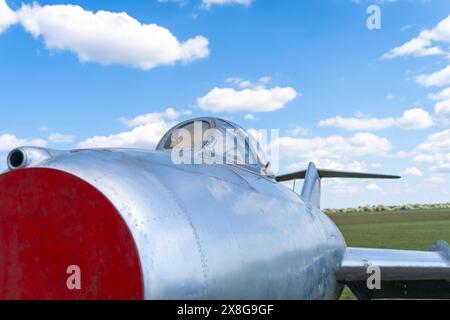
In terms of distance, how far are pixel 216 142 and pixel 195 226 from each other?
261 cm

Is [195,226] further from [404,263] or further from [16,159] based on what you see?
[404,263]

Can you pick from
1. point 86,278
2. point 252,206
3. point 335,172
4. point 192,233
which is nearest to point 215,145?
point 252,206

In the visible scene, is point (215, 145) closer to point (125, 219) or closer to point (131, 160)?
point (131, 160)

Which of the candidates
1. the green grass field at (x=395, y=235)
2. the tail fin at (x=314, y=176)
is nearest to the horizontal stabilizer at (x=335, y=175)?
the tail fin at (x=314, y=176)

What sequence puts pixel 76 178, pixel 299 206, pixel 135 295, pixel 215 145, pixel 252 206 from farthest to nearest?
pixel 299 206
pixel 215 145
pixel 252 206
pixel 76 178
pixel 135 295

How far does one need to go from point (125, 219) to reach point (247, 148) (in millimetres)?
3896

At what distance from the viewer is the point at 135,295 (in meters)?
2.41

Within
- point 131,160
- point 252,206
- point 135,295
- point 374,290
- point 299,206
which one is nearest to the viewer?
point 135,295

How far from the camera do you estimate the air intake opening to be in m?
3.27

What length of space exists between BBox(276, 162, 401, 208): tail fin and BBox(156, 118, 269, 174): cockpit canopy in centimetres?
425

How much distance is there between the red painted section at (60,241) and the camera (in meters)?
2.46

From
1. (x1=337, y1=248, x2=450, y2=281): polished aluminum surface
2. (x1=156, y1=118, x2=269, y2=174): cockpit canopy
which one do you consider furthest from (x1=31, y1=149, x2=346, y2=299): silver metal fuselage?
(x1=337, y1=248, x2=450, y2=281): polished aluminum surface

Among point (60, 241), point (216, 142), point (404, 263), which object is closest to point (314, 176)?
point (404, 263)

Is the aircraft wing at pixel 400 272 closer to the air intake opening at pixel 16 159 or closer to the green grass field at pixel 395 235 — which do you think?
the green grass field at pixel 395 235
